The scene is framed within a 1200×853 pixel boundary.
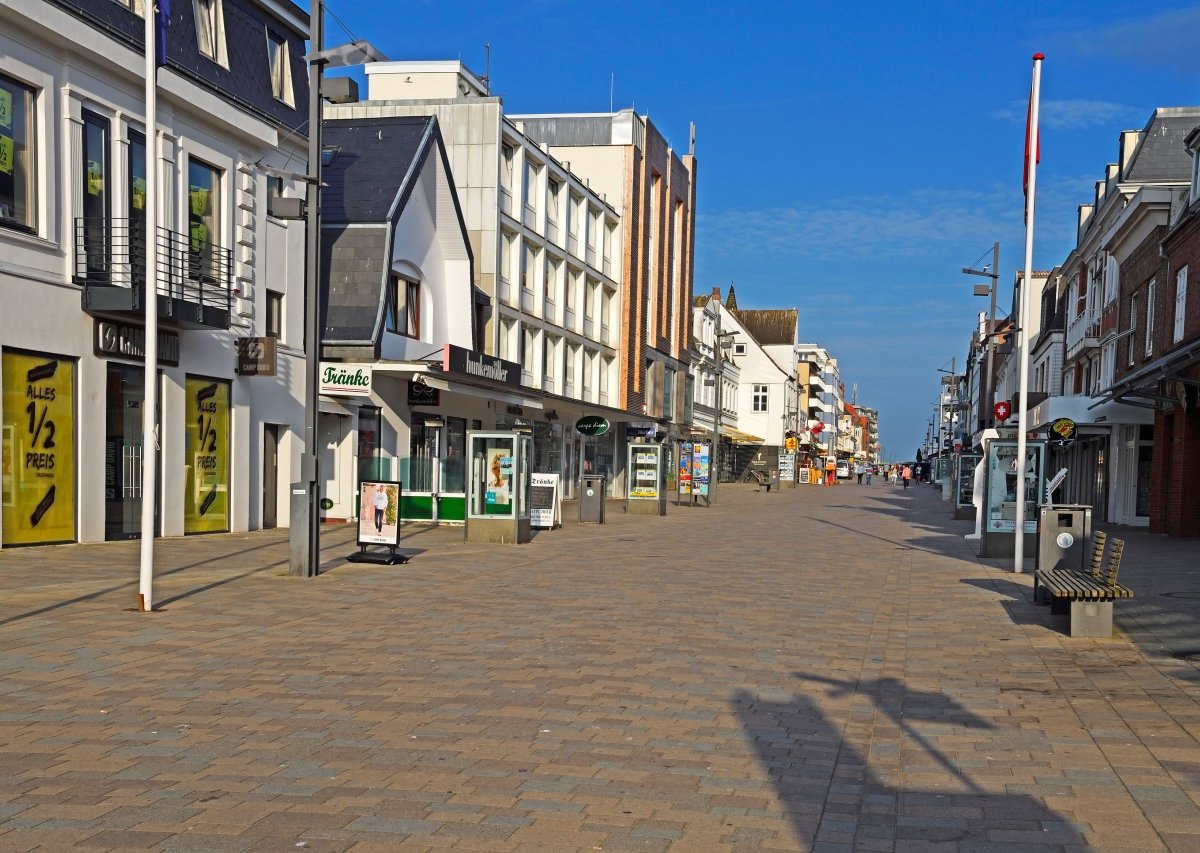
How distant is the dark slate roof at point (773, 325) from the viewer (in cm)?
11038

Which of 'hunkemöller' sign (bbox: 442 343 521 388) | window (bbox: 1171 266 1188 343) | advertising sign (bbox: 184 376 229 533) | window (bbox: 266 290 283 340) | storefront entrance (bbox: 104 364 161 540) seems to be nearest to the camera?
storefront entrance (bbox: 104 364 161 540)

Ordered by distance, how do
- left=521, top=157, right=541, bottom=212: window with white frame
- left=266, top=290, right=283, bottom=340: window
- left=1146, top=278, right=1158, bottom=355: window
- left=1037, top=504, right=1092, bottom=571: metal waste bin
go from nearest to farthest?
left=1037, top=504, right=1092, bottom=571: metal waste bin < left=266, top=290, right=283, bottom=340: window < left=1146, top=278, right=1158, bottom=355: window < left=521, top=157, right=541, bottom=212: window with white frame

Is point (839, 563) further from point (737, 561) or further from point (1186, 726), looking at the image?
point (1186, 726)

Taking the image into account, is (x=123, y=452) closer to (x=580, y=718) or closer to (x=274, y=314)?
(x=274, y=314)

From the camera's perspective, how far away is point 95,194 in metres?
17.2

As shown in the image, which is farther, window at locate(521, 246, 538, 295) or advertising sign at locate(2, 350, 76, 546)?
window at locate(521, 246, 538, 295)

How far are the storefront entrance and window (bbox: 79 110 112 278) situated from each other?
1627 millimetres

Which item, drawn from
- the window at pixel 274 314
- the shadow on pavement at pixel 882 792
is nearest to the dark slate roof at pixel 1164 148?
the window at pixel 274 314

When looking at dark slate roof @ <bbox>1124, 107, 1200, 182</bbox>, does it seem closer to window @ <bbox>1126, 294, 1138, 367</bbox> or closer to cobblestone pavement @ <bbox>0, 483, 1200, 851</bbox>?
window @ <bbox>1126, 294, 1138, 367</bbox>

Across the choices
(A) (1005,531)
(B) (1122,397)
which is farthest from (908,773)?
(B) (1122,397)

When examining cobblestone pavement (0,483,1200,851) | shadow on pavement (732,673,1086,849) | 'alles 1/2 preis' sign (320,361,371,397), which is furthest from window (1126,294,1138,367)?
shadow on pavement (732,673,1086,849)

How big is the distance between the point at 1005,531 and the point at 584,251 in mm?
26534

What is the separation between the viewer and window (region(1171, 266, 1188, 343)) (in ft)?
86.1

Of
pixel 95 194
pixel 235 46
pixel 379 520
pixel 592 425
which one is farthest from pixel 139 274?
pixel 592 425
